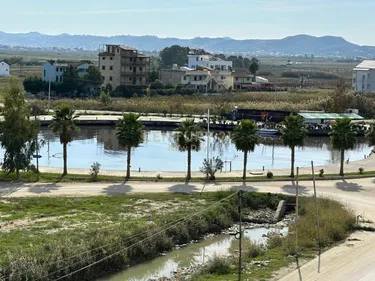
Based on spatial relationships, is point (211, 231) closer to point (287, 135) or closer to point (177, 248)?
point (177, 248)

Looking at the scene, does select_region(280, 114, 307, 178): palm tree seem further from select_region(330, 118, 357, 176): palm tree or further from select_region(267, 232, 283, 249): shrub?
select_region(267, 232, 283, 249): shrub

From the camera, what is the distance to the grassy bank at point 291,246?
31.4 meters

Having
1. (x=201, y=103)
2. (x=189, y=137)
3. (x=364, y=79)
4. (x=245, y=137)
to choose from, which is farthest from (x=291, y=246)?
(x=364, y=79)

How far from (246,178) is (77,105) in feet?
183

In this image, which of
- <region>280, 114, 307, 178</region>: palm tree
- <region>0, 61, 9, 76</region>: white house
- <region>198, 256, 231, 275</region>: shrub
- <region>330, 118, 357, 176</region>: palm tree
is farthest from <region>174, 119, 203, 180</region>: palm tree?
<region>0, 61, 9, 76</region>: white house

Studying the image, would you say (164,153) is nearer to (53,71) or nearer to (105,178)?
(105,178)

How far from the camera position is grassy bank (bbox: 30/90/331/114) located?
101500mm

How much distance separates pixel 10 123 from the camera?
1913 inches

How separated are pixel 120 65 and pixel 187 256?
→ 8353 centimetres

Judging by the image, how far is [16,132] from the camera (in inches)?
1912

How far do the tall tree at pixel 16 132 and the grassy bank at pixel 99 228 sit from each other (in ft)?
22.7

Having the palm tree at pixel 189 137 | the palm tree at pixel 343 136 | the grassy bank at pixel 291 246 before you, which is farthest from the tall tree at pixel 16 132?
the palm tree at pixel 343 136

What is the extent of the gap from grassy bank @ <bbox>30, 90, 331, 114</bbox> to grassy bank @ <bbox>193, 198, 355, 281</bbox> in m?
56.0

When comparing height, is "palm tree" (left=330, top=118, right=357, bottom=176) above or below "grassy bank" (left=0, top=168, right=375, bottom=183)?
above
